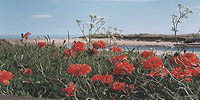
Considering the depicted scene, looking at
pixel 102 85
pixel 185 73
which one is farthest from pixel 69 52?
pixel 185 73

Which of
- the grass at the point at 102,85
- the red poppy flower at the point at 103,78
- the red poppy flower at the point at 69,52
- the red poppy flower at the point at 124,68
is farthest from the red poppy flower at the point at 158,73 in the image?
the red poppy flower at the point at 69,52

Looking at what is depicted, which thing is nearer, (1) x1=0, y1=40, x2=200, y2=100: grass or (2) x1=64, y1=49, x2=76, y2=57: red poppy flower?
(1) x1=0, y1=40, x2=200, y2=100: grass

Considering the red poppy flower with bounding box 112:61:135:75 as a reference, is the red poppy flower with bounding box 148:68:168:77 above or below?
below

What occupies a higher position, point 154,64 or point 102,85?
point 154,64

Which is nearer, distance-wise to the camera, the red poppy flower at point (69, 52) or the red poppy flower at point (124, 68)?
the red poppy flower at point (124, 68)

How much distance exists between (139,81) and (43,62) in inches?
45.1

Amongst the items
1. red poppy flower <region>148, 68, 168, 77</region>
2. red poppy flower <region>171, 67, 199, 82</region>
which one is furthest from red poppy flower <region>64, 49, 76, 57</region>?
red poppy flower <region>171, 67, 199, 82</region>

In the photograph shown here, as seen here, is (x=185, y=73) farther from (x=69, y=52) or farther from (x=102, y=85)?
(x=69, y=52)

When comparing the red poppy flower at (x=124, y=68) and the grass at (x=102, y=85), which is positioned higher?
the red poppy flower at (x=124, y=68)

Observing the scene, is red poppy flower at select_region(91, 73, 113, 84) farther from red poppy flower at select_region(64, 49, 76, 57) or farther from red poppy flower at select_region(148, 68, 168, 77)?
red poppy flower at select_region(64, 49, 76, 57)

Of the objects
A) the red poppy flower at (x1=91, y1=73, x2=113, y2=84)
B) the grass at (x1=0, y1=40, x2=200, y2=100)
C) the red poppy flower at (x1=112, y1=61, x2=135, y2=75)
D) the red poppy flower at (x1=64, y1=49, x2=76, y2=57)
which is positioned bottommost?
the grass at (x1=0, y1=40, x2=200, y2=100)

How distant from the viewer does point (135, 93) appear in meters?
2.23

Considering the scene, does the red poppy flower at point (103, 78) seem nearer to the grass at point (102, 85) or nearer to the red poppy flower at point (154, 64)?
the grass at point (102, 85)

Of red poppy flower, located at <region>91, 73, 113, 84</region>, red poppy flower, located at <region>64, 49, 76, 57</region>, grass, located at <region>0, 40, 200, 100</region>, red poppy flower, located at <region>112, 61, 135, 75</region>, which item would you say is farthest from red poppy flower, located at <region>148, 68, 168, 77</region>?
red poppy flower, located at <region>64, 49, 76, 57</region>
